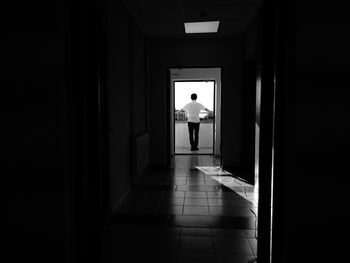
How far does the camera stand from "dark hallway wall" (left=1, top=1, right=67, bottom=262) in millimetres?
1694

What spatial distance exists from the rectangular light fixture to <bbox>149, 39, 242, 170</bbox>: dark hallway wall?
1.70ft

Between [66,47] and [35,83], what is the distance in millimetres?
Result: 274

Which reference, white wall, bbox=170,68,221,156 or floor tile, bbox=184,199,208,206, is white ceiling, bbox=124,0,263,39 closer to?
white wall, bbox=170,68,221,156

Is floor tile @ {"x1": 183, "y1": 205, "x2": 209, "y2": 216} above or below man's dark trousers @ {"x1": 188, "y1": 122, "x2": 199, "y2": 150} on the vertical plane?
below

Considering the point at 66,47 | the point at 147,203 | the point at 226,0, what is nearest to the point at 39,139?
the point at 66,47

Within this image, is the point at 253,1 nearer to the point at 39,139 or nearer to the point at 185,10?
the point at 185,10

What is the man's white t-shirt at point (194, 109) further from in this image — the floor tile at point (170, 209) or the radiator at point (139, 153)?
the floor tile at point (170, 209)

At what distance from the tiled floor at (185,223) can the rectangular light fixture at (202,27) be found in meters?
2.78

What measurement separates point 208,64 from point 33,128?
16.4ft

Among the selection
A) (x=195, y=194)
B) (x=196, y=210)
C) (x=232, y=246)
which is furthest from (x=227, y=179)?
(x=232, y=246)

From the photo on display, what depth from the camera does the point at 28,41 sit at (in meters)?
1.70

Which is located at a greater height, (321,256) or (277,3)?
(277,3)

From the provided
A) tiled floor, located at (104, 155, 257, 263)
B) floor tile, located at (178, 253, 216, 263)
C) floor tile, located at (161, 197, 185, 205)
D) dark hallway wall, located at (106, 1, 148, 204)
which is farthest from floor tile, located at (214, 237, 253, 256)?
dark hallway wall, located at (106, 1, 148, 204)

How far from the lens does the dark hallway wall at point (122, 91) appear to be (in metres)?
3.58
